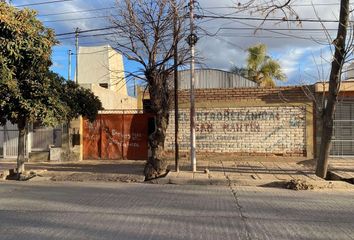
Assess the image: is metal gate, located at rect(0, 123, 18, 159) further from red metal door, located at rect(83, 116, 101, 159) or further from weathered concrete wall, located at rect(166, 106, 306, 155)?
weathered concrete wall, located at rect(166, 106, 306, 155)

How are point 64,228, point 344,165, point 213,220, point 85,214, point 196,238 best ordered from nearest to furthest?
point 196,238, point 64,228, point 213,220, point 85,214, point 344,165

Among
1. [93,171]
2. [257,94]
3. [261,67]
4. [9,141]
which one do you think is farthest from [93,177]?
[261,67]

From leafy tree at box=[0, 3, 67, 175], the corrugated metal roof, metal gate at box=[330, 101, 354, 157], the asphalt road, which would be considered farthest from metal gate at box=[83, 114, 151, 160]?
metal gate at box=[330, 101, 354, 157]

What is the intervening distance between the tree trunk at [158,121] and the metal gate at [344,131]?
8.20m

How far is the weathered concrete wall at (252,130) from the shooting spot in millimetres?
19594

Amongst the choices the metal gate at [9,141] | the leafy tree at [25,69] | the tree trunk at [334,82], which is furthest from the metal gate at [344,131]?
the metal gate at [9,141]

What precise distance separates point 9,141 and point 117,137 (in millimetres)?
5166

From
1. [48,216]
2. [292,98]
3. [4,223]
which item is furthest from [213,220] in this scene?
[292,98]

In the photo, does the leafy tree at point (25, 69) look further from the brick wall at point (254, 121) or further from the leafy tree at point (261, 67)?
the leafy tree at point (261, 67)

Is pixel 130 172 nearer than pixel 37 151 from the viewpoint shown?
Yes

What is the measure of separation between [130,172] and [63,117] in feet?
9.79

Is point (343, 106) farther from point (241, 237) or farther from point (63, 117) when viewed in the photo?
point (241, 237)

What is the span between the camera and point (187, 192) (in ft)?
39.3

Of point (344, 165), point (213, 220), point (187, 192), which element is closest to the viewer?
point (213, 220)
